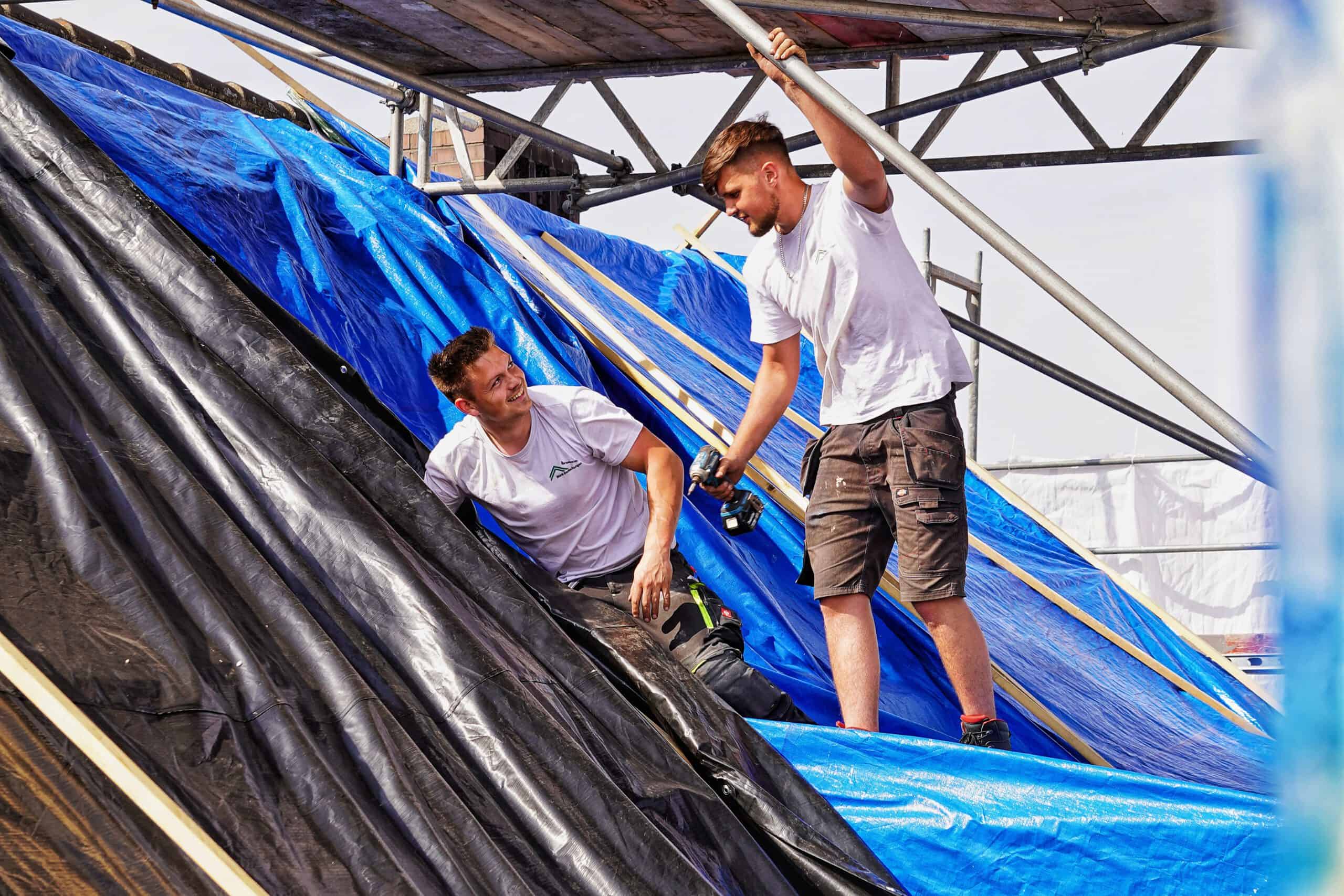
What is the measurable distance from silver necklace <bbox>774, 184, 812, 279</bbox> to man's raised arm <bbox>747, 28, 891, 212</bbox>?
0.15m

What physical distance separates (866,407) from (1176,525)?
6.77 meters

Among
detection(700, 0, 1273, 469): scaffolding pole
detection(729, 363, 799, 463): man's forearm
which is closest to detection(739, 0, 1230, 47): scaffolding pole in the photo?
detection(700, 0, 1273, 469): scaffolding pole

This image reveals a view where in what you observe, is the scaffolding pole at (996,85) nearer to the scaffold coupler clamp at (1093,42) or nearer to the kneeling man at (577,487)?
the scaffold coupler clamp at (1093,42)

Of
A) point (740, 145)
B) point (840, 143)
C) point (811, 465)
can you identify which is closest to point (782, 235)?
point (740, 145)

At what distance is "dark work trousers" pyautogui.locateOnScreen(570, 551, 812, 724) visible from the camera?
2.78 metres

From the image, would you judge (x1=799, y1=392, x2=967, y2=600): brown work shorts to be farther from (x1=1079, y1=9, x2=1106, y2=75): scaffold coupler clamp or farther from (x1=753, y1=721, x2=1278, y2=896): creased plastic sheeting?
(x1=1079, y1=9, x2=1106, y2=75): scaffold coupler clamp

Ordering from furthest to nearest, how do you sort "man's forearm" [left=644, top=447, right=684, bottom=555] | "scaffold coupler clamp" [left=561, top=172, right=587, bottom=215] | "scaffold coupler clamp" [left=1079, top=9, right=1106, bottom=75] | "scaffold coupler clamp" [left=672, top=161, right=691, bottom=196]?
"scaffold coupler clamp" [left=561, top=172, right=587, bottom=215] → "scaffold coupler clamp" [left=672, top=161, right=691, bottom=196] → "scaffold coupler clamp" [left=1079, top=9, right=1106, bottom=75] → "man's forearm" [left=644, top=447, right=684, bottom=555]

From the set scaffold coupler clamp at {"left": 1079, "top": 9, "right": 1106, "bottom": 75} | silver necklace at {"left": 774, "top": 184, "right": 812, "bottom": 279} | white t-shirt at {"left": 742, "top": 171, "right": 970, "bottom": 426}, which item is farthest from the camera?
scaffold coupler clamp at {"left": 1079, "top": 9, "right": 1106, "bottom": 75}

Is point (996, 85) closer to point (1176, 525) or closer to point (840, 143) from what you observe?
point (840, 143)

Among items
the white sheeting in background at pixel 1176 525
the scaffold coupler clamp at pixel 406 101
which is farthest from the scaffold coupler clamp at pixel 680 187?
the white sheeting in background at pixel 1176 525

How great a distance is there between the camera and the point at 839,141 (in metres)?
2.52

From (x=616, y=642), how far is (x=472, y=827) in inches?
30.9

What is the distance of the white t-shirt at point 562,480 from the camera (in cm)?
308

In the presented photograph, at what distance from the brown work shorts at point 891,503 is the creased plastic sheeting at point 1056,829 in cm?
46
